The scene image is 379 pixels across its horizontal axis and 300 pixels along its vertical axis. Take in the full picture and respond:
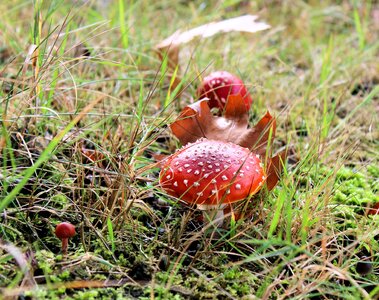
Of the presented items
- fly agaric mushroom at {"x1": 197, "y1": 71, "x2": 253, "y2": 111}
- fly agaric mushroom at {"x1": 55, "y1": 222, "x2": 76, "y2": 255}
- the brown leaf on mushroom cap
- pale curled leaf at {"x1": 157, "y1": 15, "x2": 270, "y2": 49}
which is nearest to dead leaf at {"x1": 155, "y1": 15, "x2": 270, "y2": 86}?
pale curled leaf at {"x1": 157, "y1": 15, "x2": 270, "y2": 49}

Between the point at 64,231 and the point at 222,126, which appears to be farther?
the point at 222,126

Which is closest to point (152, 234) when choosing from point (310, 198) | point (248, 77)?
point (310, 198)

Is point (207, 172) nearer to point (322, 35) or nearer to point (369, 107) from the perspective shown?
point (369, 107)

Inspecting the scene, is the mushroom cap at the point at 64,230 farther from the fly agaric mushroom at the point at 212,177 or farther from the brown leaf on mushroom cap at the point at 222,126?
the brown leaf on mushroom cap at the point at 222,126

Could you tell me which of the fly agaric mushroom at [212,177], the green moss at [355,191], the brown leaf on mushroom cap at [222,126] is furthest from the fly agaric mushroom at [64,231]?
the green moss at [355,191]

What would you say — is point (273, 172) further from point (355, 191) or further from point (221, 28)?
point (221, 28)

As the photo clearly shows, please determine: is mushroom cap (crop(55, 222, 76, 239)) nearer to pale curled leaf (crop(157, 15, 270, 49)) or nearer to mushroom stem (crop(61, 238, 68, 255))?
mushroom stem (crop(61, 238, 68, 255))

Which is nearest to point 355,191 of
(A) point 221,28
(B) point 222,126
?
(B) point 222,126
